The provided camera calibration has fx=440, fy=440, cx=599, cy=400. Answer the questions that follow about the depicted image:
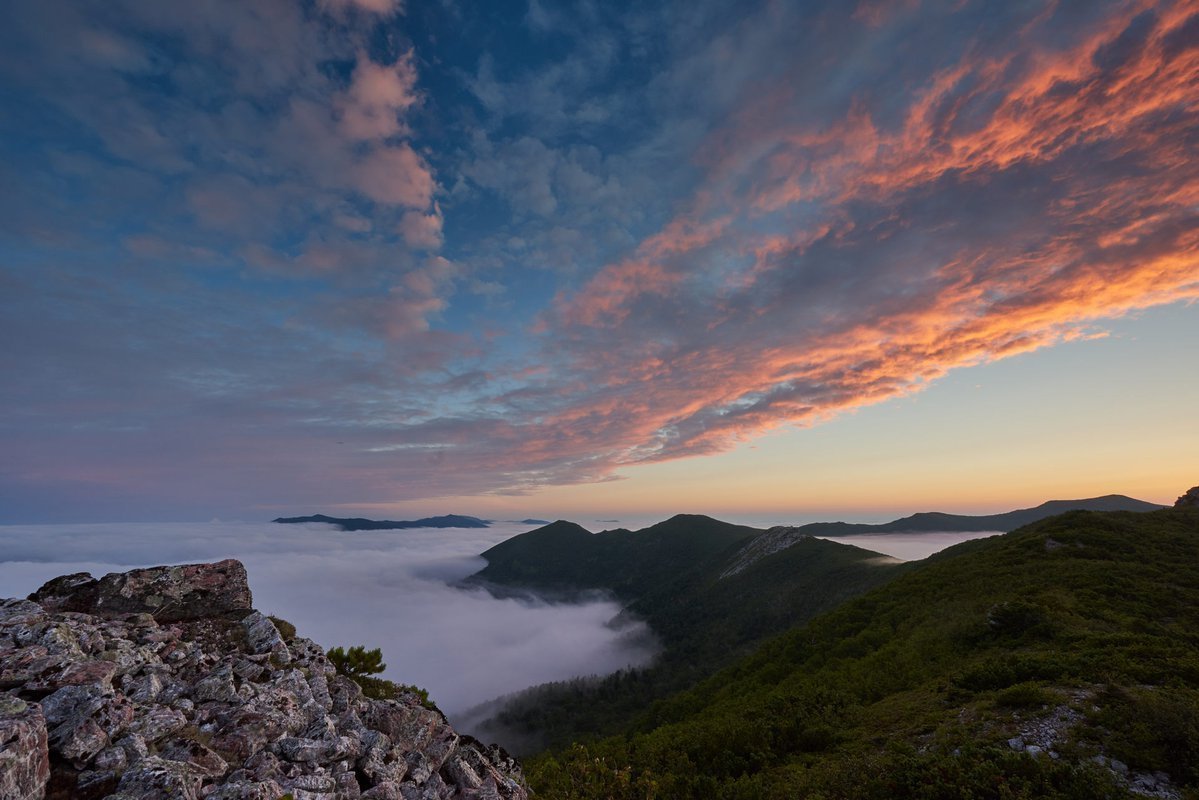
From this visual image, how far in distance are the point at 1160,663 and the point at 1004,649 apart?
35.0 ft

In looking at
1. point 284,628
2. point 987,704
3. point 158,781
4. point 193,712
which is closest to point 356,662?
point 284,628

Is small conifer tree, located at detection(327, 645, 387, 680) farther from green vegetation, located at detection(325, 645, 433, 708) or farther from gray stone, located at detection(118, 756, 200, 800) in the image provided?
gray stone, located at detection(118, 756, 200, 800)

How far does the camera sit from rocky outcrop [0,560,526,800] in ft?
34.3

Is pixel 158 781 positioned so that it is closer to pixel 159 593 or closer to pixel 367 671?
pixel 159 593

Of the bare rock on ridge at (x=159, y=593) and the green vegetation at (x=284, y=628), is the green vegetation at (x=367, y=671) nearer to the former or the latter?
the green vegetation at (x=284, y=628)

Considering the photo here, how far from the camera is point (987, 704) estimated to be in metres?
23.2

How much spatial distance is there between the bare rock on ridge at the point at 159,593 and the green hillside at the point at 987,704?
17.9 m

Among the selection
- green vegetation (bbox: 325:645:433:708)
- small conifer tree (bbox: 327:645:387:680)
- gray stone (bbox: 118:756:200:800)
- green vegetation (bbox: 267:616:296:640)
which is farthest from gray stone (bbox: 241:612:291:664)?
gray stone (bbox: 118:756:200:800)

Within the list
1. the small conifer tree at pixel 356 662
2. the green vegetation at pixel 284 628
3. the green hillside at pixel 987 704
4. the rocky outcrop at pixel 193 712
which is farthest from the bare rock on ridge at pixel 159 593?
the green hillside at pixel 987 704

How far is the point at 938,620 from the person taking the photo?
1745 inches

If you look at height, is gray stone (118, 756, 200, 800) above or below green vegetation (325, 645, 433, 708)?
above

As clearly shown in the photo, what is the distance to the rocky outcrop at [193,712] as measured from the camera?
34.3ft

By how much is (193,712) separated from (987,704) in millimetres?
34974

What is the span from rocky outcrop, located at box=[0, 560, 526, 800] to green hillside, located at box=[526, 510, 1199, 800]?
8826 millimetres
